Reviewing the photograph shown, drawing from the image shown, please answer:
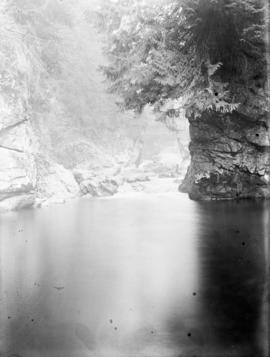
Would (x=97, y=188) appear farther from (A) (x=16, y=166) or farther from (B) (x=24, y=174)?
(A) (x=16, y=166)

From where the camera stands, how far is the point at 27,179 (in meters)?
17.7

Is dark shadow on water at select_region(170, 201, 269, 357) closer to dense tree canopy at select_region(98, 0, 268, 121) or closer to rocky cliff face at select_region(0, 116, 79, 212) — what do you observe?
Result: dense tree canopy at select_region(98, 0, 268, 121)

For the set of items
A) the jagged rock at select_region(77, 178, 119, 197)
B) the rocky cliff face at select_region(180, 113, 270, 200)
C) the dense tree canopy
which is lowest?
the jagged rock at select_region(77, 178, 119, 197)

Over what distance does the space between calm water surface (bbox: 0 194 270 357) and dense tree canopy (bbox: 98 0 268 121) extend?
345cm

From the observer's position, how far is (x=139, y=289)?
5.89 meters

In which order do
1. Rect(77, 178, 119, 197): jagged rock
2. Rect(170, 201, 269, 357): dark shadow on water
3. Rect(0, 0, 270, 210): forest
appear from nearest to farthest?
Rect(170, 201, 269, 357): dark shadow on water, Rect(0, 0, 270, 210): forest, Rect(77, 178, 119, 197): jagged rock

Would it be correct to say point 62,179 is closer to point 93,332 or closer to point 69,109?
point 69,109

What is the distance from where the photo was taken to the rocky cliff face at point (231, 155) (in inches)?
505

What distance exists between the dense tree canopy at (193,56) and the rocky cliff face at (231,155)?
2.61 ft

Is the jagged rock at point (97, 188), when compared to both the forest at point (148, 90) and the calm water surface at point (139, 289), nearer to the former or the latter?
the forest at point (148, 90)

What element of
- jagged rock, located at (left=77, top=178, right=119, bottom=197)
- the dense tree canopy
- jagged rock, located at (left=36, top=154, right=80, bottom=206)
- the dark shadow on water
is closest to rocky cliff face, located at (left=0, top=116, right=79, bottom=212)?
jagged rock, located at (left=36, top=154, right=80, bottom=206)

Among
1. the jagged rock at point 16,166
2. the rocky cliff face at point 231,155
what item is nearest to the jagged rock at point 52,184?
the jagged rock at point 16,166

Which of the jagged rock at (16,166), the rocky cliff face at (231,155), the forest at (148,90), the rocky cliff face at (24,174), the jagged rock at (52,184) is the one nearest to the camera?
the forest at (148,90)

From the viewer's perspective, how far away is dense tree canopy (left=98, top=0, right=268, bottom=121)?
10555 mm
